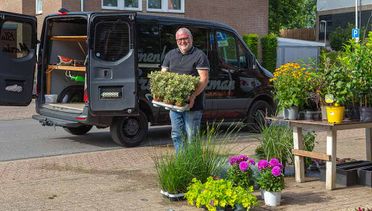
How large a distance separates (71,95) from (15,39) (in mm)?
1910

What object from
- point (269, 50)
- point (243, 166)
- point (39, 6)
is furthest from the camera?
point (269, 50)

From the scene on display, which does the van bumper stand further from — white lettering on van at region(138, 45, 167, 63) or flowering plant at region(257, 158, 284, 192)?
flowering plant at region(257, 158, 284, 192)

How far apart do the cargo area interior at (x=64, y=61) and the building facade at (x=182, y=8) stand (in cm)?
1153

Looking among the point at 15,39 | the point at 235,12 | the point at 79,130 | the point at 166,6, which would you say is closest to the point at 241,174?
the point at 15,39

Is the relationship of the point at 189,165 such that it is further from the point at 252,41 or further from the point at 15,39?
the point at 252,41

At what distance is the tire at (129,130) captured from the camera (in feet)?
33.7

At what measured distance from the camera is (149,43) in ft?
34.1

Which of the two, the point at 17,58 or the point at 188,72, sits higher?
the point at 17,58

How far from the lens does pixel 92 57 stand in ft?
31.7

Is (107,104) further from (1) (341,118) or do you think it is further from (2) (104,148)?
(1) (341,118)

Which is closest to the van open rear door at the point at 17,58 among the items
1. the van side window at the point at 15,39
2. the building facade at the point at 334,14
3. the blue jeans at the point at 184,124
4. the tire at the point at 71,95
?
the van side window at the point at 15,39

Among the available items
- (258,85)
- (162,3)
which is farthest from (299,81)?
(162,3)

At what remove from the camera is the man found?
6.93 metres

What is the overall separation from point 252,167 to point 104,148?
4.57 metres
